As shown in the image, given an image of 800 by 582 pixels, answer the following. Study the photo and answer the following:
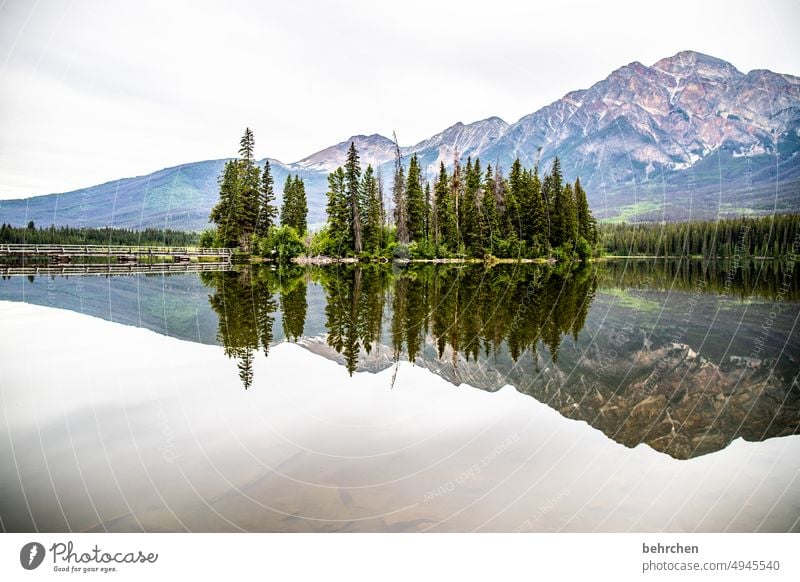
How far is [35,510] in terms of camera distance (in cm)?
440

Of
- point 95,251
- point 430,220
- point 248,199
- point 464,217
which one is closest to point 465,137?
point 430,220

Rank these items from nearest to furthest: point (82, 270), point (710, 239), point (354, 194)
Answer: point (82, 270) → point (354, 194) → point (710, 239)

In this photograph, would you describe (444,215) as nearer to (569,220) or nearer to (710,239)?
(569,220)

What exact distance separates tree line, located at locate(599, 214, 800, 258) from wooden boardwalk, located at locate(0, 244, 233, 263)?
5177 centimetres

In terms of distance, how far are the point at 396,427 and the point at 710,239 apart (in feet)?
307

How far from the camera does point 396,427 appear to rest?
20.0 ft

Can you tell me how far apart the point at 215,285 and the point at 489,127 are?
76.3 m

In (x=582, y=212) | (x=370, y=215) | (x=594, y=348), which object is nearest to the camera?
(x=594, y=348)

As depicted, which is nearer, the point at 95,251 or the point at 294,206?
the point at 95,251

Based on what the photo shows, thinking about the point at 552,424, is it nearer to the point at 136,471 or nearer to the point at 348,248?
the point at 136,471

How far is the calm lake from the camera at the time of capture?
4.43 meters

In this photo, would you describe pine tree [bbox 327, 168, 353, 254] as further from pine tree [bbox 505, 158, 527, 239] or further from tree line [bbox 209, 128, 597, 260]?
pine tree [bbox 505, 158, 527, 239]

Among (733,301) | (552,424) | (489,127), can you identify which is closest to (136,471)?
(552,424)
